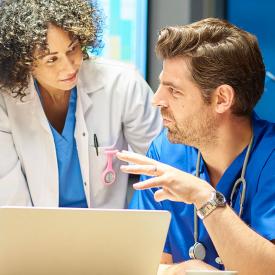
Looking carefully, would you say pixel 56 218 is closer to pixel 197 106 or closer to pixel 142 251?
pixel 142 251

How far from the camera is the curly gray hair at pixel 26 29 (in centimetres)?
217

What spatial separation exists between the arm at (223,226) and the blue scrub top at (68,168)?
717 mm

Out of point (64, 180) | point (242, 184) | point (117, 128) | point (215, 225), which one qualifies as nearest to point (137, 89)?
point (117, 128)

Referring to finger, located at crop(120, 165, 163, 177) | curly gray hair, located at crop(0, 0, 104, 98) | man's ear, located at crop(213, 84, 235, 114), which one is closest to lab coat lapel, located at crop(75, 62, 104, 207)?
curly gray hair, located at crop(0, 0, 104, 98)

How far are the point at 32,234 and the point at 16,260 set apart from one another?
72mm

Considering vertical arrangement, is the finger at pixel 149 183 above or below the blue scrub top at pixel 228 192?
above

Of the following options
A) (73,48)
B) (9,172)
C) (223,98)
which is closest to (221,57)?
(223,98)

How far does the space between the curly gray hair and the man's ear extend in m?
0.58

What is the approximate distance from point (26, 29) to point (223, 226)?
0.99 m

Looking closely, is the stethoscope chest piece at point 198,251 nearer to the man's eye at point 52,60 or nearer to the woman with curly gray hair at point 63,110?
the woman with curly gray hair at point 63,110

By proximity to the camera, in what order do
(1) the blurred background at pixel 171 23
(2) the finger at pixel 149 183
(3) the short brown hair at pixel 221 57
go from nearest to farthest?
(2) the finger at pixel 149 183
(3) the short brown hair at pixel 221 57
(1) the blurred background at pixel 171 23

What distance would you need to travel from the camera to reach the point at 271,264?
1.55m

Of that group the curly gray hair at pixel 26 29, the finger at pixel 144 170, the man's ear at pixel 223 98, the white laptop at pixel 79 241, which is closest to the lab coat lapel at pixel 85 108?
the curly gray hair at pixel 26 29

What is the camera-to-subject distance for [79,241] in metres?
1.30
